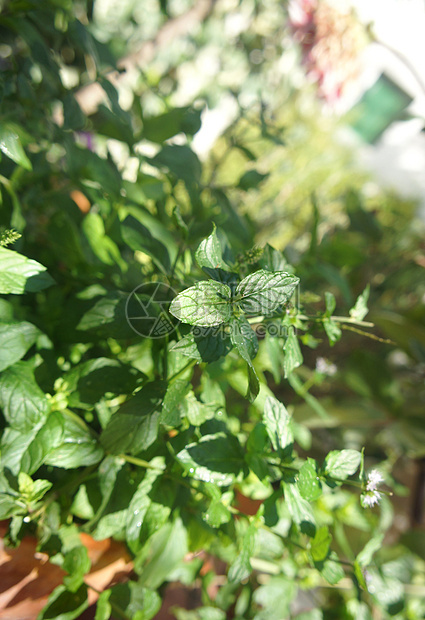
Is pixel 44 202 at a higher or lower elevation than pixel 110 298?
higher

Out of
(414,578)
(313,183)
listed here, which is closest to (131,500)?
(414,578)

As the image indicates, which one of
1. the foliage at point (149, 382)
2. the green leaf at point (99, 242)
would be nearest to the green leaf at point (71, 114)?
the foliage at point (149, 382)

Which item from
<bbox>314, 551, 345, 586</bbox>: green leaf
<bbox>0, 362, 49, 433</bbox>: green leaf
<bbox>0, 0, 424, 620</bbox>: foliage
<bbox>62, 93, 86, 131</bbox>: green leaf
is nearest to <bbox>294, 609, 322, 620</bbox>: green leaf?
<bbox>0, 0, 424, 620</bbox>: foliage

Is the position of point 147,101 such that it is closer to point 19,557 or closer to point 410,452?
point 410,452

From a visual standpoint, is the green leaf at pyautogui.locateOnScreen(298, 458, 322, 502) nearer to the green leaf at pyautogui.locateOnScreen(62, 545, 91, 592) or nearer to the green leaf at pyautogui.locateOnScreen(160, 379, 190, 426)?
the green leaf at pyautogui.locateOnScreen(160, 379, 190, 426)

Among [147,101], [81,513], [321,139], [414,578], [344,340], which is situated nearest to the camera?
[81,513]

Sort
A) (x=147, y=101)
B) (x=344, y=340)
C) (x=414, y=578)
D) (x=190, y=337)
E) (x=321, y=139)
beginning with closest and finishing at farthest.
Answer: (x=190, y=337), (x=414, y=578), (x=344, y=340), (x=147, y=101), (x=321, y=139)

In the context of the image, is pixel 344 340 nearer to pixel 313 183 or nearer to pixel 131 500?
pixel 131 500

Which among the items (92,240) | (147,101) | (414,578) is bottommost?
(414,578)

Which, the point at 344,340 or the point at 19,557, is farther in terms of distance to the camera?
the point at 344,340
